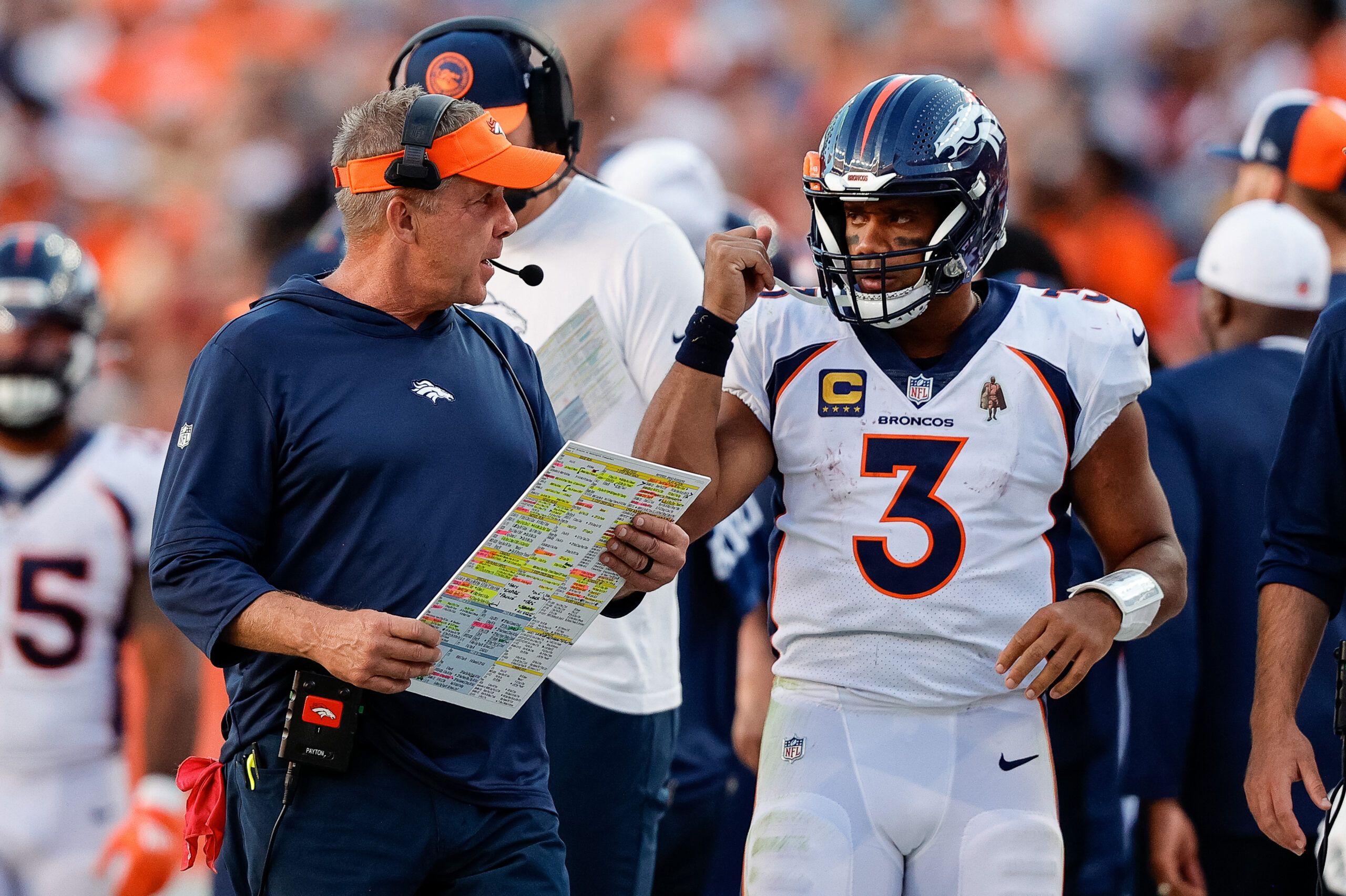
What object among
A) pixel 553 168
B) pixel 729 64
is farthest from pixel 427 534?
pixel 729 64

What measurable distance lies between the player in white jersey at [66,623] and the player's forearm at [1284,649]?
319 cm

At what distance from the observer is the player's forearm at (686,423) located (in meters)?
2.96

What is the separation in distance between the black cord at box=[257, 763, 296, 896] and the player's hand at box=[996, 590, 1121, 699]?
1181 millimetres

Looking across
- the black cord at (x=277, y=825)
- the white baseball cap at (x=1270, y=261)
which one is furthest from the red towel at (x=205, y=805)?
the white baseball cap at (x=1270, y=261)

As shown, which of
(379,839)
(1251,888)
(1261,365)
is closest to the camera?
(379,839)

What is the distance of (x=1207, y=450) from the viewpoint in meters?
4.36

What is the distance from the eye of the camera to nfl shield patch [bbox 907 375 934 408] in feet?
9.81

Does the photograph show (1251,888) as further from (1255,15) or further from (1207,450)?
(1255,15)

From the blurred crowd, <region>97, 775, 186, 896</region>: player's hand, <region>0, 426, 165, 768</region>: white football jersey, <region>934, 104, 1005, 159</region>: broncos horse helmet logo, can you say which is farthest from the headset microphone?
the blurred crowd

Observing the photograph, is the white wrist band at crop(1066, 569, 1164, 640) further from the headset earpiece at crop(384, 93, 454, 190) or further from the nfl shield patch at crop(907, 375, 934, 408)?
the headset earpiece at crop(384, 93, 454, 190)

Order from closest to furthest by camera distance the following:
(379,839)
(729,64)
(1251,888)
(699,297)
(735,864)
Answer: (379,839)
(699,297)
(1251,888)
(735,864)
(729,64)

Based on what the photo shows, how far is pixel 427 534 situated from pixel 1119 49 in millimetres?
7842

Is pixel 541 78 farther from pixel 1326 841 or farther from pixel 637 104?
pixel 637 104

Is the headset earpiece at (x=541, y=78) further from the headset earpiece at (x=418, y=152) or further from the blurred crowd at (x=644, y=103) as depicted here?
the blurred crowd at (x=644, y=103)
